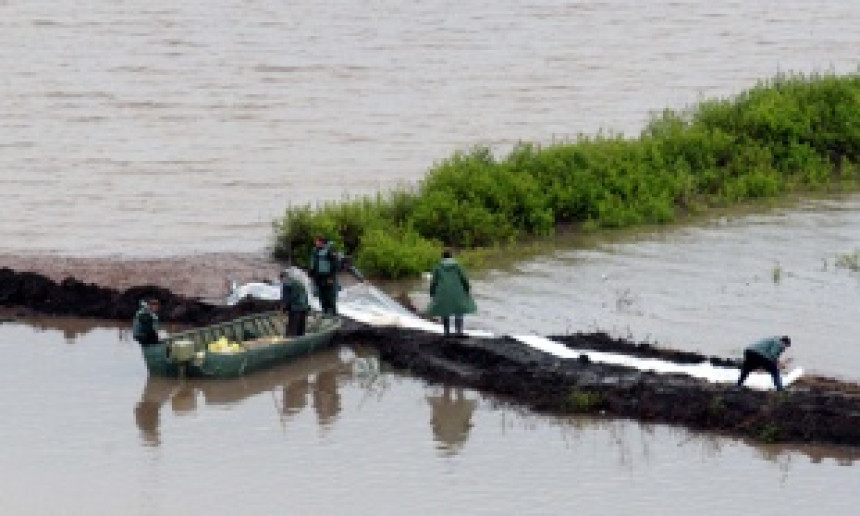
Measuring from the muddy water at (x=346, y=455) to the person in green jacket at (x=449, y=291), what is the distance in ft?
3.04

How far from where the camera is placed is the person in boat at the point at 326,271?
21.5m

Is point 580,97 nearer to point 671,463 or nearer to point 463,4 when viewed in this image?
point 463,4

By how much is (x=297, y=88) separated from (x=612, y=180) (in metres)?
11.0

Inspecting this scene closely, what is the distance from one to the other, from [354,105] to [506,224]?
33.3 feet

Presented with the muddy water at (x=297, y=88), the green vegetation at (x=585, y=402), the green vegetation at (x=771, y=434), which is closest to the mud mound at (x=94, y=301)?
the muddy water at (x=297, y=88)

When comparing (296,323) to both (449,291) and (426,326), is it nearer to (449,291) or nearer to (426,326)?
Answer: (426,326)

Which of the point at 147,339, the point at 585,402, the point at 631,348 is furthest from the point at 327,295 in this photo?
the point at 585,402

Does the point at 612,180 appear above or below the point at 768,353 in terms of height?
above

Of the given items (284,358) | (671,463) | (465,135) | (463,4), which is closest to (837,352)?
(671,463)

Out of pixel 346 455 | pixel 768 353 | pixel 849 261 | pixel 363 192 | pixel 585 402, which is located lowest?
pixel 346 455

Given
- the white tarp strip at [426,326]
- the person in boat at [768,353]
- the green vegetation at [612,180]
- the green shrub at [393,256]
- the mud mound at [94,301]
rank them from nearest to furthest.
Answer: the person in boat at [768,353]
the white tarp strip at [426,326]
the mud mound at [94,301]
the green shrub at [393,256]
the green vegetation at [612,180]

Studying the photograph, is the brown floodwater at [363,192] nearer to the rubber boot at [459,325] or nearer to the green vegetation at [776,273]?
the green vegetation at [776,273]

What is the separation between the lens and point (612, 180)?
1101 inches

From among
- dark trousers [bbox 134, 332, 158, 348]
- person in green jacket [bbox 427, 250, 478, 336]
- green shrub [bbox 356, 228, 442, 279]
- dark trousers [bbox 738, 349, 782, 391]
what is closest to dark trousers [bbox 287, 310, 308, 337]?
person in green jacket [bbox 427, 250, 478, 336]
